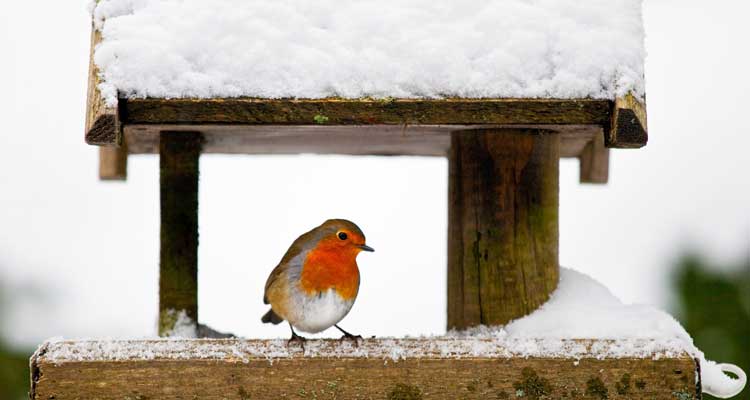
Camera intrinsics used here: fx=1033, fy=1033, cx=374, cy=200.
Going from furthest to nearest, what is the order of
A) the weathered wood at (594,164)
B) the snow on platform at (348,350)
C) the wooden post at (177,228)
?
the weathered wood at (594,164) → the wooden post at (177,228) → the snow on platform at (348,350)

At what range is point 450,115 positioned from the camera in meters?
2.38

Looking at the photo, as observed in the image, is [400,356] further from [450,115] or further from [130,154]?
[130,154]

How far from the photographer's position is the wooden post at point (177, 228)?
3100 millimetres

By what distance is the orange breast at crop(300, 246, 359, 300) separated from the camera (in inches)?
115

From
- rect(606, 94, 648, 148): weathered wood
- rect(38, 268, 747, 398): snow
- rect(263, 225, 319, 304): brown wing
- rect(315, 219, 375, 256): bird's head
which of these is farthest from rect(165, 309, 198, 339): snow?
rect(606, 94, 648, 148): weathered wood

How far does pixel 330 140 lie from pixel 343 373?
39.5 inches

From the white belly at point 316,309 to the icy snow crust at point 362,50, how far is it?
742mm

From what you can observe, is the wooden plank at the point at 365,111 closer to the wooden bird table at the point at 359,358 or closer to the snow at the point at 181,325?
the wooden bird table at the point at 359,358

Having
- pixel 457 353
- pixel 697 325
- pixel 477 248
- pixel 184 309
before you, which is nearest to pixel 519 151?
pixel 477 248

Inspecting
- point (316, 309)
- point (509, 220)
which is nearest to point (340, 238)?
point (316, 309)

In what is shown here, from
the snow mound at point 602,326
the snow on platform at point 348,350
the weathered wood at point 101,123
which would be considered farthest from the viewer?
the snow mound at point 602,326

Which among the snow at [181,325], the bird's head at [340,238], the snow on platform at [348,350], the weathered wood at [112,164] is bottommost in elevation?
the snow at [181,325]

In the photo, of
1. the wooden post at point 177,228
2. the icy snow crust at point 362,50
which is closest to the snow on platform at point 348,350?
the icy snow crust at point 362,50

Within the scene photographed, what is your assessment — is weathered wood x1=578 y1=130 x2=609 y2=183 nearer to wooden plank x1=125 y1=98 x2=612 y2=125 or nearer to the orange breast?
the orange breast
